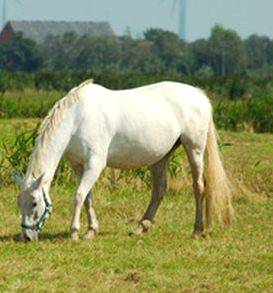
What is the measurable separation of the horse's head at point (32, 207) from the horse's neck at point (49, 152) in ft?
0.41

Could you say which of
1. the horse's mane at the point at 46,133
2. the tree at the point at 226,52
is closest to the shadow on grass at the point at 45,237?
the horse's mane at the point at 46,133

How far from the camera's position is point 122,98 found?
959 centimetres

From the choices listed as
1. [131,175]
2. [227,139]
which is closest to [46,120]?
[131,175]

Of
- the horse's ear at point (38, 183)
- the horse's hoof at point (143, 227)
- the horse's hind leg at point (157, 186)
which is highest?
the horse's ear at point (38, 183)

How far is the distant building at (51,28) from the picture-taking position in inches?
4031

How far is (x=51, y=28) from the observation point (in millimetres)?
107500

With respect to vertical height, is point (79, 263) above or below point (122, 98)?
below

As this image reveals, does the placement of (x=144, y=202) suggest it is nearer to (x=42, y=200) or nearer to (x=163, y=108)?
(x=163, y=108)

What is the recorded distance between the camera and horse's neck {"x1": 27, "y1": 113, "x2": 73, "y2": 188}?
9.01m

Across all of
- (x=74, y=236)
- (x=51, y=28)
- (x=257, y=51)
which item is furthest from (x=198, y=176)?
(x=257, y=51)

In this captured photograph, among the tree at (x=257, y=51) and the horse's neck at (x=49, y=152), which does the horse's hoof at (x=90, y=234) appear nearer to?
the horse's neck at (x=49, y=152)

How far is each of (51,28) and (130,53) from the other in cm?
1358

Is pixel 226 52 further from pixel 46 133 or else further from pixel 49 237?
pixel 46 133

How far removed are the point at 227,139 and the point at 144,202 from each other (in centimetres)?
1137
